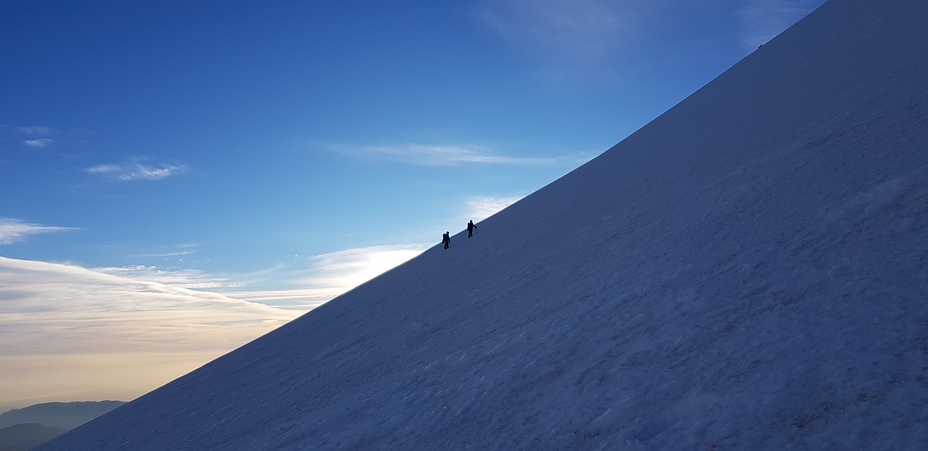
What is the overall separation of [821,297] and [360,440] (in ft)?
17.2

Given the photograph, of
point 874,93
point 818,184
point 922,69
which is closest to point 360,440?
point 818,184

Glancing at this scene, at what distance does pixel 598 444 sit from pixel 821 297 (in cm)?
272

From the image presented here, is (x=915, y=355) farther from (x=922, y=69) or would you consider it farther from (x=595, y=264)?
(x=922, y=69)

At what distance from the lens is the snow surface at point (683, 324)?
475cm

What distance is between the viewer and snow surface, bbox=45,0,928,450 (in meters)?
4.75

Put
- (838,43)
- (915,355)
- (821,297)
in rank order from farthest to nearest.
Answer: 1. (838,43)
2. (821,297)
3. (915,355)

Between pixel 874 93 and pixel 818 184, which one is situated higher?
pixel 874 93

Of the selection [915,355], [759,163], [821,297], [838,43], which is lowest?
[915,355]

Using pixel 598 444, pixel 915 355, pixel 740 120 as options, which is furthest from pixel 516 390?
pixel 740 120

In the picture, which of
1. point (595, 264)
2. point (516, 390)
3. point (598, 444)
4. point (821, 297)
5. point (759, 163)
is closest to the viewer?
point (598, 444)

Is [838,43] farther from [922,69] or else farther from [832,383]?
[832,383]

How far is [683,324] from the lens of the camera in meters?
6.61

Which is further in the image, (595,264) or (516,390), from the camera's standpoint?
(595,264)

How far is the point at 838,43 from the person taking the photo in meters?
19.3
